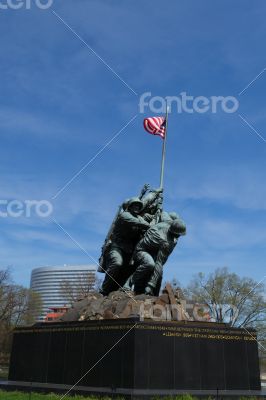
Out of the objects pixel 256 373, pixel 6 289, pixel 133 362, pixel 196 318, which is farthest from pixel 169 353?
pixel 6 289

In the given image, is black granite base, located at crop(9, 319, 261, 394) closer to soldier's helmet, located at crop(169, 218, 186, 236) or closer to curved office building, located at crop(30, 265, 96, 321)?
soldier's helmet, located at crop(169, 218, 186, 236)

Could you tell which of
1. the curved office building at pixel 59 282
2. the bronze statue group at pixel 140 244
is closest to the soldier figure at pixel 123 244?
the bronze statue group at pixel 140 244

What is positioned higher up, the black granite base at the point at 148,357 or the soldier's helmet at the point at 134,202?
the soldier's helmet at the point at 134,202

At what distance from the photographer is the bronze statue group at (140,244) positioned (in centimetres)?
1553

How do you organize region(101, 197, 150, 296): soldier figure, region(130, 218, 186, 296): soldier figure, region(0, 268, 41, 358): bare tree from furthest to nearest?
region(0, 268, 41, 358): bare tree
region(101, 197, 150, 296): soldier figure
region(130, 218, 186, 296): soldier figure

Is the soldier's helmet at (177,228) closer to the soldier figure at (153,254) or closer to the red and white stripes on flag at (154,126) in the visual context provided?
the soldier figure at (153,254)

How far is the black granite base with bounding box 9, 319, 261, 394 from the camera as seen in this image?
12211 mm

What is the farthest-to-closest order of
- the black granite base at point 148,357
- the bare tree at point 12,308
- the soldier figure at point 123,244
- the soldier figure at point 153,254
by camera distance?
1. the bare tree at point 12,308
2. the soldier figure at point 123,244
3. the soldier figure at point 153,254
4. the black granite base at point 148,357

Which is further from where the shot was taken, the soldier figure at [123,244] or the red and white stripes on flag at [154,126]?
the red and white stripes on flag at [154,126]

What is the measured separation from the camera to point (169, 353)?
41.5ft

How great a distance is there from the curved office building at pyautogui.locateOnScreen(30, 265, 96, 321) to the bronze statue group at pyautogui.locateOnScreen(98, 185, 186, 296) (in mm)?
22890

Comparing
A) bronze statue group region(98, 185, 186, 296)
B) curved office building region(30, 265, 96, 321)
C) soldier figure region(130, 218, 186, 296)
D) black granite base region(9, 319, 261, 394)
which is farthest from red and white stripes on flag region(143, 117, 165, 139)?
curved office building region(30, 265, 96, 321)

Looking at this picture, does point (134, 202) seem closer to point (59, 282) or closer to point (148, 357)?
point (148, 357)

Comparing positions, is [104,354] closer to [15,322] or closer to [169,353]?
[169,353]
